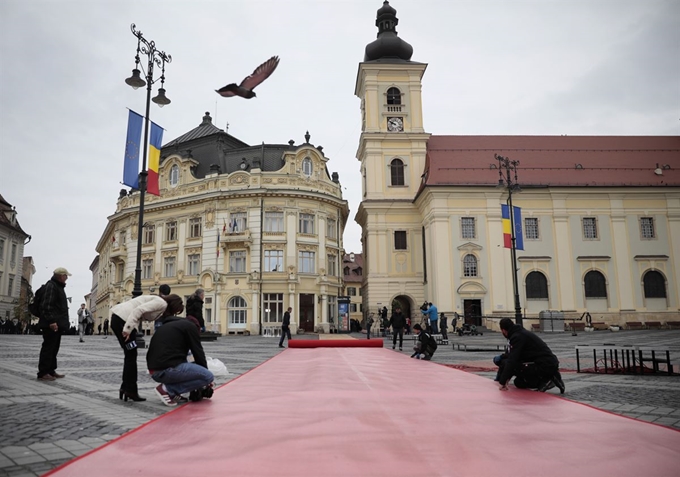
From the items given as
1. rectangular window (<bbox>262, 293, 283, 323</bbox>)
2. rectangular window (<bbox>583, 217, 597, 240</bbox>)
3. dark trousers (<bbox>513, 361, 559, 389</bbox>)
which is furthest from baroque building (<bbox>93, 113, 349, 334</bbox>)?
dark trousers (<bbox>513, 361, 559, 389</bbox>)

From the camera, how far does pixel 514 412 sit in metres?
5.76

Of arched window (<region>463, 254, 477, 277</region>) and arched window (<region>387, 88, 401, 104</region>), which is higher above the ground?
arched window (<region>387, 88, 401, 104</region>)

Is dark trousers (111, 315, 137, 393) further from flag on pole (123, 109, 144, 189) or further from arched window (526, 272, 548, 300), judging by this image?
arched window (526, 272, 548, 300)

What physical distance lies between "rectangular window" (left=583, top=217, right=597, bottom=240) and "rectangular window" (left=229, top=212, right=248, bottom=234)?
26181mm

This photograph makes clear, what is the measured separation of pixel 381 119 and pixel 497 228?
1317cm

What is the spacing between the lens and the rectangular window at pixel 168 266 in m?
42.1

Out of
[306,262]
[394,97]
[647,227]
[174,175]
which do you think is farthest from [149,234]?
[647,227]

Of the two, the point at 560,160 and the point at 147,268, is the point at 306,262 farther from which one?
the point at 560,160

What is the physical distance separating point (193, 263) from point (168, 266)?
9.25 feet

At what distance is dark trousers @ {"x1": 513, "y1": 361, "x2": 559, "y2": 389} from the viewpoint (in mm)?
→ 7410

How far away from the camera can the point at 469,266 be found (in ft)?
122

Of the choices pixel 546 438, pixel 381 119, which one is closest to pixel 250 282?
pixel 381 119

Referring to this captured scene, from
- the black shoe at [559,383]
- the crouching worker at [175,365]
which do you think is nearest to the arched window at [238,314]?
the crouching worker at [175,365]

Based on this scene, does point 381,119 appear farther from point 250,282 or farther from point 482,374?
point 482,374
